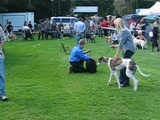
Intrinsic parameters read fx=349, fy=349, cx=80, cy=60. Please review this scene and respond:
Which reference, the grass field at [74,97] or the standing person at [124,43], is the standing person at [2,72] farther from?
the standing person at [124,43]

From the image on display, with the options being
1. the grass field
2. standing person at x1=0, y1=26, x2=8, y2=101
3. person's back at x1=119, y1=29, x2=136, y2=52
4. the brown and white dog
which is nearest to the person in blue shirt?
the grass field

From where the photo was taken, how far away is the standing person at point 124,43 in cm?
899

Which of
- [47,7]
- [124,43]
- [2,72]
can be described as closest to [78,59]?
[124,43]

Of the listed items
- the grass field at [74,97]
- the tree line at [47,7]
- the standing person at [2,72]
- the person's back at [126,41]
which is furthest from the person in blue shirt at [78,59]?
the tree line at [47,7]

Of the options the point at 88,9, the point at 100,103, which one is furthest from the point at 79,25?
the point at 88,9

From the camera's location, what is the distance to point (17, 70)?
12.7 metres

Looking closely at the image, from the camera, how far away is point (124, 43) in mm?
9195

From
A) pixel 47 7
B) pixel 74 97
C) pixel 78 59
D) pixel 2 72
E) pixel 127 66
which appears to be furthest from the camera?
pixel 47 7

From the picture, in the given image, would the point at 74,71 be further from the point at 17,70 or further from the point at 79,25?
the point at 79,25

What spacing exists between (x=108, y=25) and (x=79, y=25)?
1032 cm

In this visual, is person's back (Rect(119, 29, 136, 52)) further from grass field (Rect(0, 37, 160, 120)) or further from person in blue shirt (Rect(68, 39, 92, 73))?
person in blue shirt (Rect(68, 39, 92, 73))

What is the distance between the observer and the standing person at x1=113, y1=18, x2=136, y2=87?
899 cm

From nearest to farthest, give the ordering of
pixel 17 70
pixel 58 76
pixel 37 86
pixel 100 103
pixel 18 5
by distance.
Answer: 1. pixel 100 103
2. pixel 37 86
3. pixel 58 76
4. pixel 17 70
5. pixel 18 5

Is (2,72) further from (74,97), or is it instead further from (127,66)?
(127,66)
